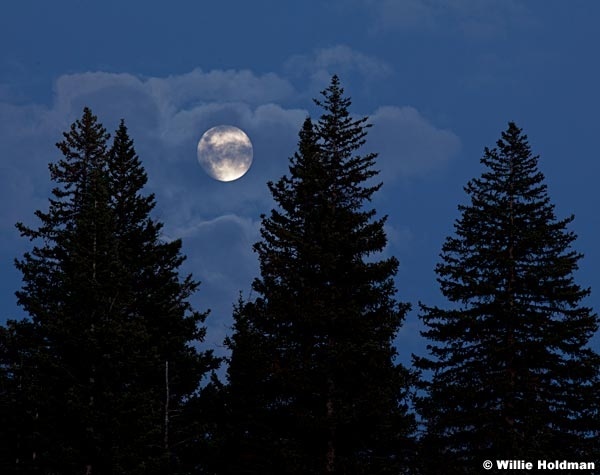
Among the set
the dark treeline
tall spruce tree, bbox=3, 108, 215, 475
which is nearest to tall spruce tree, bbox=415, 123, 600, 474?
the dark treeline

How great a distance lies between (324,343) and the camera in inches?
1081

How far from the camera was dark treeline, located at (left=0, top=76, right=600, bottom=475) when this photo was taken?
25500 millimetres

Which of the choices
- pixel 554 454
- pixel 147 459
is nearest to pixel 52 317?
pixel 147 459

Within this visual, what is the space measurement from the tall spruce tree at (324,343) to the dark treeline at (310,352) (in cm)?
7

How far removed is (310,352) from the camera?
2709cm

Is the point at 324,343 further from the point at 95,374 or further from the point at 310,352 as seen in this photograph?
the point at 95,374

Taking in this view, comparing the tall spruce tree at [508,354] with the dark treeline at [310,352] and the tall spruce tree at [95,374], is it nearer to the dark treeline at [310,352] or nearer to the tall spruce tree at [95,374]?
the dark treeline at [310,352]

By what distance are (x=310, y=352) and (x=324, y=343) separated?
0.66 m

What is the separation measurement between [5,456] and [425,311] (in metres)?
20.4

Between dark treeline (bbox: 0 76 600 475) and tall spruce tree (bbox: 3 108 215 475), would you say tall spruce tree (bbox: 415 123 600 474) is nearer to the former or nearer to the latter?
dark treeline (bbox: 0 76 600 475)

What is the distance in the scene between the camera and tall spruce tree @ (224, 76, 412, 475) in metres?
25.6

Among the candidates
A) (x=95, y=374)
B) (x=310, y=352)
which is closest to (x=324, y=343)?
(x=310, y=352)

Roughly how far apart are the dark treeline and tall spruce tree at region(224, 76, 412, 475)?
0.23ft

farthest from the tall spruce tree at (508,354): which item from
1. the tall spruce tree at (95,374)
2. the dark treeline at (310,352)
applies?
the tall spruce tree at (95,374)
